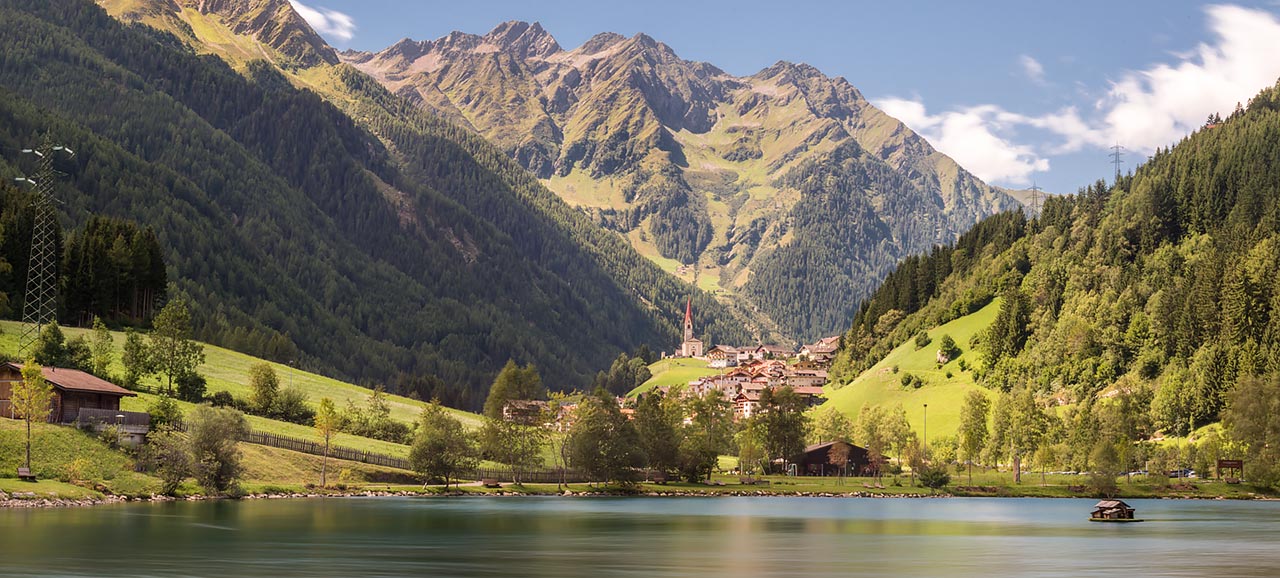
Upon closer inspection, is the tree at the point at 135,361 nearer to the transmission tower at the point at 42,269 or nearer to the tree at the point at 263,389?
the transmission tower at the point at 42,269

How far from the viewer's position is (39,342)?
14262 centimetres

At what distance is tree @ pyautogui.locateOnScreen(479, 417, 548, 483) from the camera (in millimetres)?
160000

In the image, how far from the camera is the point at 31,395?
107m

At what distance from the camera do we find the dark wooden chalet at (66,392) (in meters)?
118

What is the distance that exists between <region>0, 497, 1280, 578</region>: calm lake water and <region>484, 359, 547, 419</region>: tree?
4073 centimetres

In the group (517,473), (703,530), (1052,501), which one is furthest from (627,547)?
(1052,501)

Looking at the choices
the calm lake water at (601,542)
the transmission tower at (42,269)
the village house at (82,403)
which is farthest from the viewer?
the transmission tower at (42,269)

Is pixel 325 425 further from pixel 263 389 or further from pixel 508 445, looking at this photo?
pixel 263 389

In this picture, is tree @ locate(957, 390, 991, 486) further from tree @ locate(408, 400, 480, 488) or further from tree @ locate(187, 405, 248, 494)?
tree @ locate(187, 405, 248, 494)

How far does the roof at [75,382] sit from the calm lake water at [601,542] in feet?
68.2

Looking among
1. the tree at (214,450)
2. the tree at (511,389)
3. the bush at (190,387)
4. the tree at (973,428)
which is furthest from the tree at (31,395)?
the tree at (973,428)

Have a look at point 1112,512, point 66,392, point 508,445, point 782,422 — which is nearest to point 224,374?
point 508,445

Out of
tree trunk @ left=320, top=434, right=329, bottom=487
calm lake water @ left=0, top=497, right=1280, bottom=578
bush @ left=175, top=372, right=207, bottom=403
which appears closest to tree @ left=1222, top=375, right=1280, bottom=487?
calm lake water @ left=0, top=497, right=1280, bottom=578

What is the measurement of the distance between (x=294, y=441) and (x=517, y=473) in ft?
97.6
